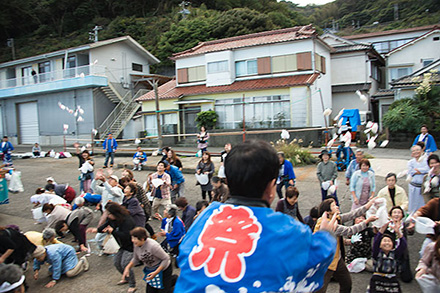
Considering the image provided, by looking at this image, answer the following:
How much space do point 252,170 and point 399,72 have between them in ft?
101

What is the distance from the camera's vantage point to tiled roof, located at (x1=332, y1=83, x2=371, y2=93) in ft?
83.9

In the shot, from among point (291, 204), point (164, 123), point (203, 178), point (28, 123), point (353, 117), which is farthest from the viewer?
point (28, 123)

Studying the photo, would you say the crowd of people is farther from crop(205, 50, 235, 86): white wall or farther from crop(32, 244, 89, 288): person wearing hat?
crop(205, 50, 235, 86): white wall

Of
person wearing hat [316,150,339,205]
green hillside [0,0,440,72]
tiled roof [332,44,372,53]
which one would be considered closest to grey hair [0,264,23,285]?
person wearing hat [316,150,339,205]

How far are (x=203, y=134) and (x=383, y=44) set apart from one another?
30.1 metres

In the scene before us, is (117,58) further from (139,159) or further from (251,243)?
(251,243)

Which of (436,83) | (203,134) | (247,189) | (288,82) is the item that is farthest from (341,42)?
(247,189)

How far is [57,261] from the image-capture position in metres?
5.71

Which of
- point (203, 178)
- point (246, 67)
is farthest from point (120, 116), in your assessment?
point (203, 178)

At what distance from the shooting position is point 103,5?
49500 millimetres

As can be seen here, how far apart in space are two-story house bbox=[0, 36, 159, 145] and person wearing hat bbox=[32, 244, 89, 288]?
69.8 feet

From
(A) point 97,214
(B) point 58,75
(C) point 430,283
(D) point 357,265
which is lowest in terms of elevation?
(A) point 97,214

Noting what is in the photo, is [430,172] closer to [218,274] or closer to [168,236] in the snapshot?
[168,236]

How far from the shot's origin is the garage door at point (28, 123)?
3089 cm
